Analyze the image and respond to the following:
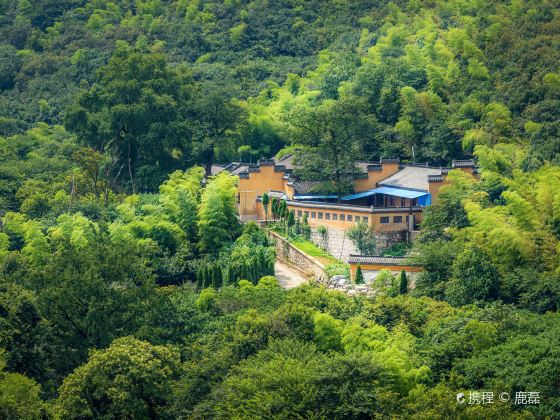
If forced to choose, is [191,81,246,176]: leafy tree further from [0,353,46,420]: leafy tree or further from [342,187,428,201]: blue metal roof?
[0,353,46,420]: leafy tree

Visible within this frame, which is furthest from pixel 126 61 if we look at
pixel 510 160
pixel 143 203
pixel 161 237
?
pixel 510 160

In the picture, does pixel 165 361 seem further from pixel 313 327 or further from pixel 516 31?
pixel 516 31

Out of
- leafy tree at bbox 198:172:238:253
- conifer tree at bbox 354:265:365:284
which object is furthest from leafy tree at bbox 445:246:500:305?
leafy tree at bbox 198:172:238:253

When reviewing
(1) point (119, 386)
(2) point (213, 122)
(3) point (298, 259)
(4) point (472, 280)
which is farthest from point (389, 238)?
(1) point (119, 386)

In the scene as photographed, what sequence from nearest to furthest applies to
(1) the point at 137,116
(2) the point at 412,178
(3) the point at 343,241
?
1. (3) the point at 343,241
2. (2) the point at 412,178
3. (1) the point at 137,116

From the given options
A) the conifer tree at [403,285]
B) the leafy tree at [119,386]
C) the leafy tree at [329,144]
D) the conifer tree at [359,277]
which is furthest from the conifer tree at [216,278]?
the leafy tree at [119,386]

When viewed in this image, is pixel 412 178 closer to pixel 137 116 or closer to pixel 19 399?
pixel 137 116

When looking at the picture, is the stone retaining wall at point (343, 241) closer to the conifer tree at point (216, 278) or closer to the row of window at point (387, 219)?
the row of window at point (387, 219)
